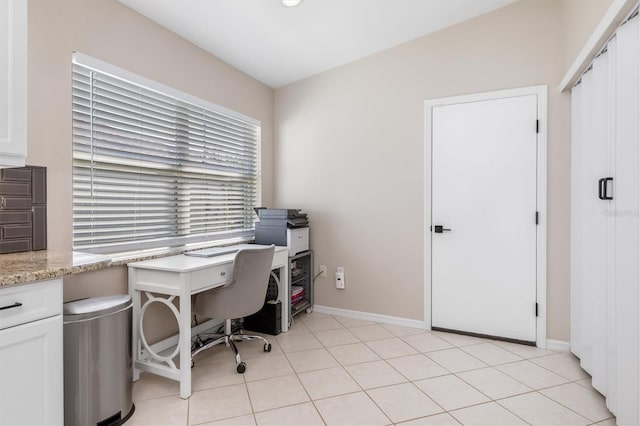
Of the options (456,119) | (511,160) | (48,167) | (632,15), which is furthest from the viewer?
(456,119)

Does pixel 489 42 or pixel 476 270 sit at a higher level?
pixel 489 42

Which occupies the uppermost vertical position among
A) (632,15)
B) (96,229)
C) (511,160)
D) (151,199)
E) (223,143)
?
(632,15)

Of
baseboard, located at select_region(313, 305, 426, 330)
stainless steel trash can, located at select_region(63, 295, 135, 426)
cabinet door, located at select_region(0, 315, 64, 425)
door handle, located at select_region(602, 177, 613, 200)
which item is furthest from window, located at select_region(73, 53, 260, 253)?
door handle, located at select_region(602, 177, 613, 200)

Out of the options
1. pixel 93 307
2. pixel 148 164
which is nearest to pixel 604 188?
pixel 93 307

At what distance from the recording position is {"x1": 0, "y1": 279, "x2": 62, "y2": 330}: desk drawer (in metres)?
1.15

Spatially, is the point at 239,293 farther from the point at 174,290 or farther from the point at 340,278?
the point at 340,278

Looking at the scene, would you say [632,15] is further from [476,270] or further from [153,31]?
[153,31]

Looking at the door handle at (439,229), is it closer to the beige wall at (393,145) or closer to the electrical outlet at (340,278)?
the beige wall at (393,145)

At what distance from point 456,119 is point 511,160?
57 centimetres

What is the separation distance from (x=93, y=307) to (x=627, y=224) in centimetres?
261

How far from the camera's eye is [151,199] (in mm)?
2426

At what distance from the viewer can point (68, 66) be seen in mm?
1873

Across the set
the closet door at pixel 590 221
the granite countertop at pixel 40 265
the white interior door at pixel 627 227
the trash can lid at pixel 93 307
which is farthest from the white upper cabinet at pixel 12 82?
the closet door at pixel 590 221

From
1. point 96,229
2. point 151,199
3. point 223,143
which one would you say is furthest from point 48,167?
point 223,143
